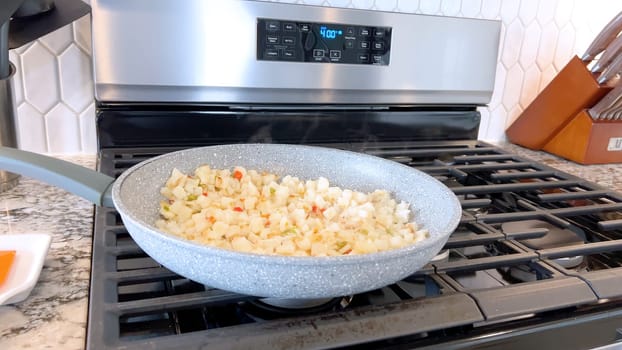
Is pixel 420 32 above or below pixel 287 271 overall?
above

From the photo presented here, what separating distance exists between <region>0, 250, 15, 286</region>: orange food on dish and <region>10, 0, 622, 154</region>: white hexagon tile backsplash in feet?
1.38

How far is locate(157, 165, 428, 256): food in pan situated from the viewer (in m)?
0.48

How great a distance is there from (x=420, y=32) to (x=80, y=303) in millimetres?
729

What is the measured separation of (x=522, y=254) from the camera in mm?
564

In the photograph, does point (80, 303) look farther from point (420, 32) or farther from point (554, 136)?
point (554, 136)

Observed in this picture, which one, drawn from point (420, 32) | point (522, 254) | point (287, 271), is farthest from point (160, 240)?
point (420, 32)

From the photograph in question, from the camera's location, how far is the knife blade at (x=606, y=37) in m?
0.99

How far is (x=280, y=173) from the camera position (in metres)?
0.67

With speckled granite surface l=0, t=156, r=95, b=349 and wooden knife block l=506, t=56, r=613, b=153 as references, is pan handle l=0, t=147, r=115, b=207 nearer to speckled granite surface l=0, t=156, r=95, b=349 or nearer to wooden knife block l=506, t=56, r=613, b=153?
speckled granite surface l=0, t=156, r=95, b=349

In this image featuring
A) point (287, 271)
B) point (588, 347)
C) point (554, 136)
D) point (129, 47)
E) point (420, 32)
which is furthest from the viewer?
point (554, 136)

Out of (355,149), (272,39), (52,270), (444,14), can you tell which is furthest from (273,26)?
(52,270)

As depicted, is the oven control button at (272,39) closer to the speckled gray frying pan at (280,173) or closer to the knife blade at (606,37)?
the speckled gray frying pan at (280,173)

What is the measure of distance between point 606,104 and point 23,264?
99 centimetres

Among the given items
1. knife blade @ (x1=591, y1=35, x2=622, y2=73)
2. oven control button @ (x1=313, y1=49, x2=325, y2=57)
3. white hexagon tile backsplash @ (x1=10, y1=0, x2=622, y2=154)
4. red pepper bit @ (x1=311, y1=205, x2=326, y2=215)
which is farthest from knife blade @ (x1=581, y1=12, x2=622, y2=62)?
red pepper bit @ (x1=311, y1=205, x2=326, y2=215)
